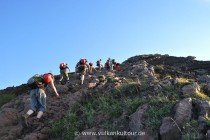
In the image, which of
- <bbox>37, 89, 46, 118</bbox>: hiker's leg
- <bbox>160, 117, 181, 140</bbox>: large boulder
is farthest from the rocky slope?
<bbox>37, 89, 46, 118</bbox>: hiker's leg

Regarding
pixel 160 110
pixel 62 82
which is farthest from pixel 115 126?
pixel 62 82

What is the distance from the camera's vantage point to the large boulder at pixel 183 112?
47.1ft

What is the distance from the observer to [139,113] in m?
15.6

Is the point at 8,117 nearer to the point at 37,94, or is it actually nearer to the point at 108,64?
the point at 37,94

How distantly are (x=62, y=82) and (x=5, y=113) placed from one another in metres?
5.89

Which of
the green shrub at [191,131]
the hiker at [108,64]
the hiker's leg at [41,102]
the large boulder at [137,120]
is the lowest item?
the green shrub at [191,131]

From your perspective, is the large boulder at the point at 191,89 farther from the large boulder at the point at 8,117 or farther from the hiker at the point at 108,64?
the hiker at the point at 108,64

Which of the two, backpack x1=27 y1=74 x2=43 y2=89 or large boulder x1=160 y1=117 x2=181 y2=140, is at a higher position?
backpack x1=27 y1=74 x2=43 y2=89

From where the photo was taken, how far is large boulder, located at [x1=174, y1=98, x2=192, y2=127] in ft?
47.1

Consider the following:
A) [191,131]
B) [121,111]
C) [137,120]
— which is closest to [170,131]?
[191,131]

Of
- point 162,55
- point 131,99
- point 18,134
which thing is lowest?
point 18,134

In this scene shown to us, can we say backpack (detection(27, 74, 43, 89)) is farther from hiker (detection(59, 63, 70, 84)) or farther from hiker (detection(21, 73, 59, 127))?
hiker (detection(59, 63, 70, 84))

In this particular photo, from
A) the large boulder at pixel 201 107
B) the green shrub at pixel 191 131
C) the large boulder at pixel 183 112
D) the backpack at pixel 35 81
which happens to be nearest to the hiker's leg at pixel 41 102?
the backpack at pixel 35 81

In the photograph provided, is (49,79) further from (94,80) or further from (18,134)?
(94,80)
